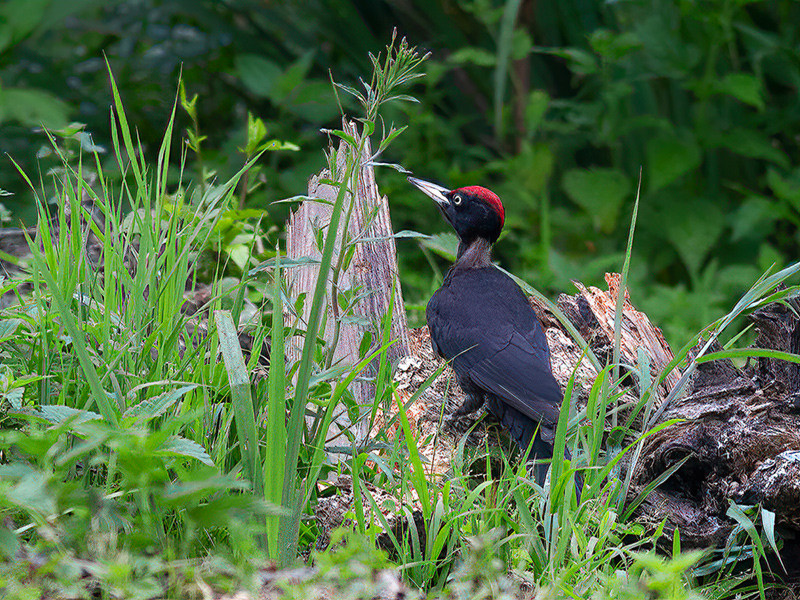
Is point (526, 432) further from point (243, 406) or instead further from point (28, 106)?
point (28, 106)

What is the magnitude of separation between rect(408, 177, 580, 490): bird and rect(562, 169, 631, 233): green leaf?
1.79m

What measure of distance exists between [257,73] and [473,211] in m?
2.22

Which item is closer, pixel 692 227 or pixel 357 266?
pixel 357 266

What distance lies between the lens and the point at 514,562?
1.88m

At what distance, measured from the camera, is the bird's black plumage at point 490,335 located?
2.58m

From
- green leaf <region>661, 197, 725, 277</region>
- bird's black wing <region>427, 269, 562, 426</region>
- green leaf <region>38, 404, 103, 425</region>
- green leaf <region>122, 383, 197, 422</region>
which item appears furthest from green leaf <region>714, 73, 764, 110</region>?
green leaf <region>38, 404, 103, 425</region>

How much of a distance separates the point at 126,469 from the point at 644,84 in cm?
472

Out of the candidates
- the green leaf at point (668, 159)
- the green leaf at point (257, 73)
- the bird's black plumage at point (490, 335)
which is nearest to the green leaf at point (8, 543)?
the bird's black plumage at point (490, 335)

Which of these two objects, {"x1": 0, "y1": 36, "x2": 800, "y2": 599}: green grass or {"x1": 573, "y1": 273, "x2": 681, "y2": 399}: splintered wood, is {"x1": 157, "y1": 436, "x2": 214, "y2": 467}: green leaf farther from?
{"x1": 573, "y1": 273, "x2": 681, "y2": 399}: splintered wood

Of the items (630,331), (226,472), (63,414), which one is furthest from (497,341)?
(63,414)

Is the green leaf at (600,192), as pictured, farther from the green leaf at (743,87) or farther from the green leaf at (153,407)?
the green leaf at (153,407)

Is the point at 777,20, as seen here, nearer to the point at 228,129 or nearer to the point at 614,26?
the point at 614,26

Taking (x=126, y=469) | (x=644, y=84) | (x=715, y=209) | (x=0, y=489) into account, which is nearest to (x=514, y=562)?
(x=126, y=469)

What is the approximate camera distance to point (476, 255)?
341 cm
